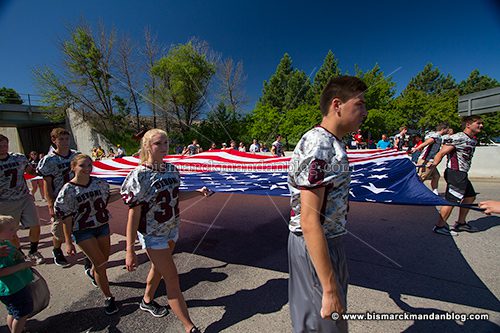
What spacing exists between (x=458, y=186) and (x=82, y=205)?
5.13 metres

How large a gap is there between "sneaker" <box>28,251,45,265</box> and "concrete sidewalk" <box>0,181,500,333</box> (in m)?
0.17

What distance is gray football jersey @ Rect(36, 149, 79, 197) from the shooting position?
3.16 metres

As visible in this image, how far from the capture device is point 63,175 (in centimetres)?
327

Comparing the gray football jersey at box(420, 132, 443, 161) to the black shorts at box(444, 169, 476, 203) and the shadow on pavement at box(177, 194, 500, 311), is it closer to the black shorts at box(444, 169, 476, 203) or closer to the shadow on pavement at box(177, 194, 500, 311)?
the shadow on pavement at box(177, 194, 500, 311)

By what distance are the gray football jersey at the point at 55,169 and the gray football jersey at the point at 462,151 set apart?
19.0 feet

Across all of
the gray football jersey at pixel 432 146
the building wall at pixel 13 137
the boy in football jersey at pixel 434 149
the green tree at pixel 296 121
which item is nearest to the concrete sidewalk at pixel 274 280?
the boy in football jersey at pixel 434 149

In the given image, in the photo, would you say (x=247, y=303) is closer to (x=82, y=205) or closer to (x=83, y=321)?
(x=83, y=321)

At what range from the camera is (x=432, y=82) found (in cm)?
3812

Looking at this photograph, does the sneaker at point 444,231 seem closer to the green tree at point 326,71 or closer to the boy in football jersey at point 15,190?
the boy in football jersey at point 15,190

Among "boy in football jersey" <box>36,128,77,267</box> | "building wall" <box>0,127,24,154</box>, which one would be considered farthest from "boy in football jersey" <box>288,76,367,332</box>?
"building wall" <box>0,127,24,154</box>

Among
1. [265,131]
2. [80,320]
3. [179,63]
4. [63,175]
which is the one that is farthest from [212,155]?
[265,131]

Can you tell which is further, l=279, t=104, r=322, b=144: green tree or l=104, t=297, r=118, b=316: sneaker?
l=279, t=104, r=322, b=144: green tree

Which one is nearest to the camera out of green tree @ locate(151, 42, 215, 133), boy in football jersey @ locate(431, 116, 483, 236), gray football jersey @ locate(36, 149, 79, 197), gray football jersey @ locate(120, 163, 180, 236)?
gray football jersey @ locate(120, 163, 180, 236)

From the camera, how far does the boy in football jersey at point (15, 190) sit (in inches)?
120
